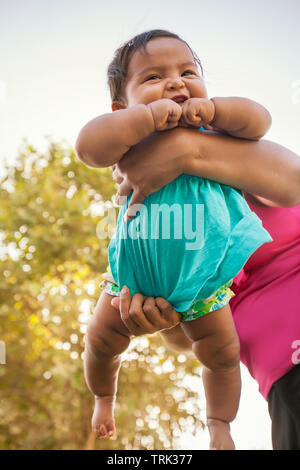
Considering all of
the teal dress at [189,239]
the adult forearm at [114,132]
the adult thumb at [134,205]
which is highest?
the adult forearm at [114,132]

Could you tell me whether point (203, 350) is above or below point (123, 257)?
below

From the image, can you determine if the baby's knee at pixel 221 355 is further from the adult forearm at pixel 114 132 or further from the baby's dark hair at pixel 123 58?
the baby's dark hair at pixel 123 58

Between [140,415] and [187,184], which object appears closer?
[187,184]

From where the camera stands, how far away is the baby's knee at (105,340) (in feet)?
5.06

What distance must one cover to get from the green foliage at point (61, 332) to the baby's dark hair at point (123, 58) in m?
4.75

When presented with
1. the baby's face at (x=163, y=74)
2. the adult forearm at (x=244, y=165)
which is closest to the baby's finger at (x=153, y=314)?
the adult forearm at (x=244, y=165)

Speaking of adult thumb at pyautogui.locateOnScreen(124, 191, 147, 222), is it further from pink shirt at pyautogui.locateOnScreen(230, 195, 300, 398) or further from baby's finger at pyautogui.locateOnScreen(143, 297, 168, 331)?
pink shirt at pyautogui.locateOnScreen(230, 195, 300, 398)

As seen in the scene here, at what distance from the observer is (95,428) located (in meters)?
1.67

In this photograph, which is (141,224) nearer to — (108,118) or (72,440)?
(108,118)

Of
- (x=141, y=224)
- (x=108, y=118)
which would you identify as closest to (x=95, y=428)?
(x=141, y=224)

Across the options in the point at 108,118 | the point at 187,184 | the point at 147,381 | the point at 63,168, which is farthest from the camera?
the point at 63,168

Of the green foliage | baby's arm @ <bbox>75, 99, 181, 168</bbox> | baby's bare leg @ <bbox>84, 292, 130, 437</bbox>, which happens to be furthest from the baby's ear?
the green foliage

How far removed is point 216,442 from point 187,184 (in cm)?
82

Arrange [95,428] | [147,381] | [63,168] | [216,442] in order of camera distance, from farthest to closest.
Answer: [63,168]
[147,381]
[95,428]
[216,442]
